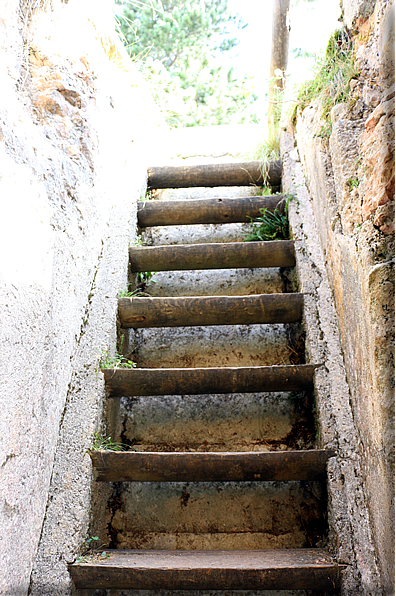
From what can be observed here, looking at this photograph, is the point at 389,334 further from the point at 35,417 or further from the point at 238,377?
the point at 35,417

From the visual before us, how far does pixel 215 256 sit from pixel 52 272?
82cm

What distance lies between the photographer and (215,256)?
1.98m

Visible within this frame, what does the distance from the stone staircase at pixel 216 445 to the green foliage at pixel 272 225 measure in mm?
188

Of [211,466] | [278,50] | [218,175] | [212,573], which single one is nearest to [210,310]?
[211,466]

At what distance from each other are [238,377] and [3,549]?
0.89 metres

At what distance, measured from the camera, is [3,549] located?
102 cm

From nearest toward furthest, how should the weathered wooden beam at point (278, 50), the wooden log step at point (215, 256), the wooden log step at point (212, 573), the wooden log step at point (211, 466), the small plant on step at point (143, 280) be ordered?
the wooden log step at point (212, 573) → the wooden log step at point (211, 466) → the wooden log step at point (215, 256) → the small plant on step at point (143, 280) → the weathered wooden beam at point (278, 50)

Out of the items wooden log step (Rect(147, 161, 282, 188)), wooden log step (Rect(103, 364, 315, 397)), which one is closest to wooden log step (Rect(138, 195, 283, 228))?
wooden log step (Rect(147, 161, 282, 188))

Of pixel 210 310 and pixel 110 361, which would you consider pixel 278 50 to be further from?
pixel 110 361

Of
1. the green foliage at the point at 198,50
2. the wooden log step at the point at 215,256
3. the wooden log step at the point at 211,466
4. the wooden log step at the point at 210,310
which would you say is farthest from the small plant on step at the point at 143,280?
the green foliage at the point at 198,50

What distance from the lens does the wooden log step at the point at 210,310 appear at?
5.71ft

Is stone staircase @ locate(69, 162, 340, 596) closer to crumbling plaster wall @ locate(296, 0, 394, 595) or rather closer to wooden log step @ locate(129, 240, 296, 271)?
wooden log step @ locate(129, 240, 296, 271)

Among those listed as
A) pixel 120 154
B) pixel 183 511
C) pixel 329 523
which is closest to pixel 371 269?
pixel 329 523

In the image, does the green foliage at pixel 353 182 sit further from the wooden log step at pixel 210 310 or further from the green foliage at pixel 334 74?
the wooden log step at pixel 210 310
